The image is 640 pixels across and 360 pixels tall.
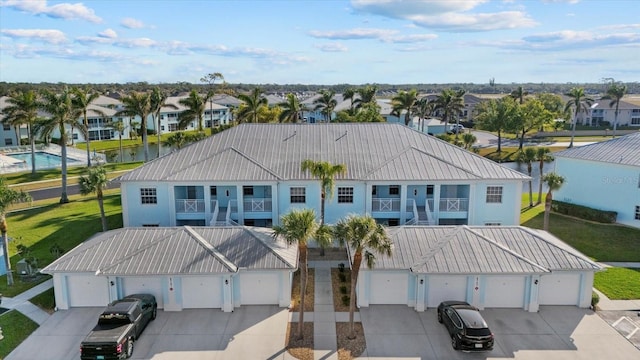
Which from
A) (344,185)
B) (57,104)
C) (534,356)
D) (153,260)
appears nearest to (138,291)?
(153,260)

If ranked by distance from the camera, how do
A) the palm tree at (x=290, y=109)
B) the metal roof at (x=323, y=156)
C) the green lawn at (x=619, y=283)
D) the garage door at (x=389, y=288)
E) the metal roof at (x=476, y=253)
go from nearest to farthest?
1. the metal roof at (x=476, y=253)
2. the garage door at (x=389, y=288)
3. the green lawn at (x=619, y=283)
4. the metal roof at (x=323, y=156)
5. the palm tree at (x=290, y=109)

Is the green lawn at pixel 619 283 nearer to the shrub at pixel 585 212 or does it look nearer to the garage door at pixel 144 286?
the shrub at pixel 585 212

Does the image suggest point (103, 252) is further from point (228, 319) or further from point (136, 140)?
point (136, 140)

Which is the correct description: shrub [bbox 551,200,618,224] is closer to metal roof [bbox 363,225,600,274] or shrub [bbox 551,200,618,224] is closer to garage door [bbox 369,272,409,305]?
metal roof [bbox 363,225,600,274]

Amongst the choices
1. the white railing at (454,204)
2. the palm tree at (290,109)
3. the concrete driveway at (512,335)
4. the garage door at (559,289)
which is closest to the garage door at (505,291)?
the concrete driveway at (512,335)

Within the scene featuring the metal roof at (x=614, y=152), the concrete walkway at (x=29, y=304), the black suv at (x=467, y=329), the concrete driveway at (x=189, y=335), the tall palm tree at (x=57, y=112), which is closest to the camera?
the black suv at (x=467, y=329)

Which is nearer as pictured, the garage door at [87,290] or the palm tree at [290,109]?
the garage door at [87,290]

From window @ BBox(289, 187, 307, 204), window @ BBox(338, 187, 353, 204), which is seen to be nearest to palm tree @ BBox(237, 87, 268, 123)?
window @ BBox(289, 187, 307, 204)
